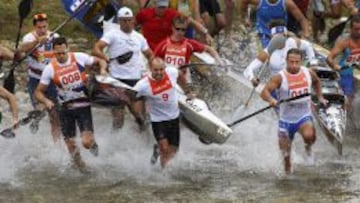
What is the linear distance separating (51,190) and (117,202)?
924mm

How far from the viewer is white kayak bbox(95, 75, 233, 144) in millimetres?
12930

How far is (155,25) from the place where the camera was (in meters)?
14.3

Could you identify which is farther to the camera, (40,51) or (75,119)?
(40,51)

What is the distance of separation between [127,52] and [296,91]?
2.41 m

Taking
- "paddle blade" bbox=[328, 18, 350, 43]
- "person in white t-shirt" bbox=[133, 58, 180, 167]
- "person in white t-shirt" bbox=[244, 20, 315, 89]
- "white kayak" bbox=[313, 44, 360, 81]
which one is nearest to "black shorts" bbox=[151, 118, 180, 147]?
"person in white t-shirt" bbox=[133, 58, 180, 167]

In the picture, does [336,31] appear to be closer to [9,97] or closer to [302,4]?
[302,4]

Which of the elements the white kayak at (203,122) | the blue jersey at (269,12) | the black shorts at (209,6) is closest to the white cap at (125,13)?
the white kayak at (203,122)

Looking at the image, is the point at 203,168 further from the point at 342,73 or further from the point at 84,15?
the point at 84,15

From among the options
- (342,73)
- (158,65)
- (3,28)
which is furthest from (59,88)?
(3,28)

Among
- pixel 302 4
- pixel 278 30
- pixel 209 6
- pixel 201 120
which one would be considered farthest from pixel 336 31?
pixel 201 120

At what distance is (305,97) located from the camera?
1230cm

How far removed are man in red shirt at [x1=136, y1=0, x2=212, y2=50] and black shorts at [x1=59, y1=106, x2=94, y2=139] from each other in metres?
2.12

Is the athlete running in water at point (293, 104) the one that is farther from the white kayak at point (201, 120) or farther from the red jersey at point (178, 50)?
the red jersey at point (178, 50)

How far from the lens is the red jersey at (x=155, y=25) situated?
14.3 metres
